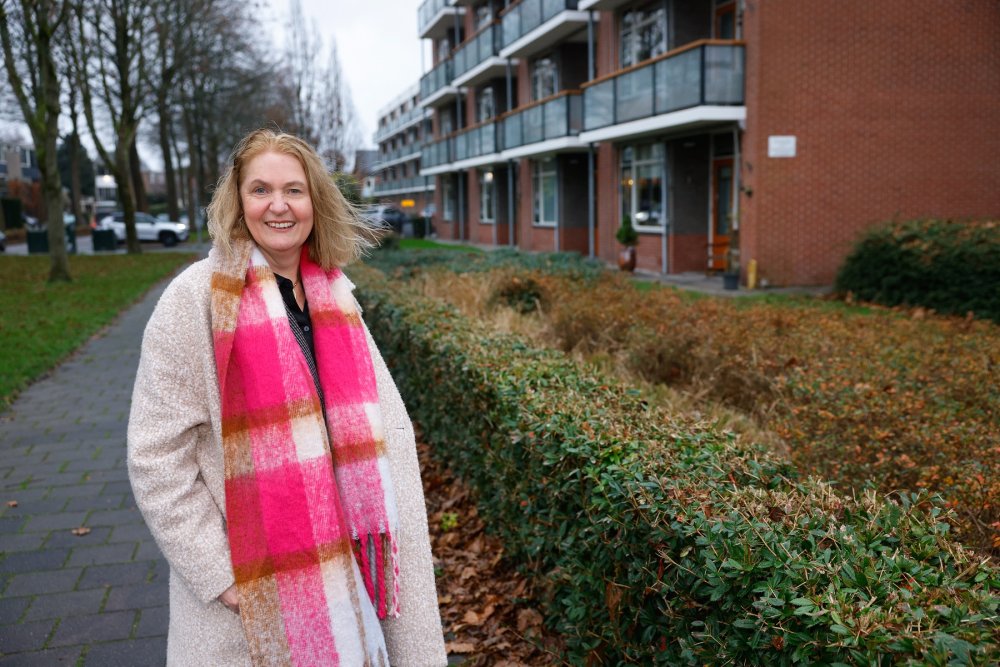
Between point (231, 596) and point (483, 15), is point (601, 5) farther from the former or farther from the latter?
point (231, 596)

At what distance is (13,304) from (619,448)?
1514cm

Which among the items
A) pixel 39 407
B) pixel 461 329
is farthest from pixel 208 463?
pixel 39 407

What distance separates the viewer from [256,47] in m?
34.9

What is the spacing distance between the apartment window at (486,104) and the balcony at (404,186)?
88.8ft

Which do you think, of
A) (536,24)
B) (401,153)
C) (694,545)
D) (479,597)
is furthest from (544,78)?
(401,153)

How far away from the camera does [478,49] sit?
32.7 m

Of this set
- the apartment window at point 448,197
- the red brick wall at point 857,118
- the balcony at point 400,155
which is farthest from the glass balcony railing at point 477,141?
the balcony at point 400,155

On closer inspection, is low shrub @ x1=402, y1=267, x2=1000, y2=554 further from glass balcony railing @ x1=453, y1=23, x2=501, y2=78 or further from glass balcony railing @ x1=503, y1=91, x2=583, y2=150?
glass balcony railing @ x1=453, y1=23, x2=501, y2=78

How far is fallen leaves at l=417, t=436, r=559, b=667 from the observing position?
143 inches

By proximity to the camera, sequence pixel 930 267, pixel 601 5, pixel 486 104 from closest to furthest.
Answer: pixel 930 267 → pixel 601 5 → pixel 486 104

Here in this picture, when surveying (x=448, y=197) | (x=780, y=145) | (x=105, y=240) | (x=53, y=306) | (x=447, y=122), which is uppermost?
(x=447, y=122)

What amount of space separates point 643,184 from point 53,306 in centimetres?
1335

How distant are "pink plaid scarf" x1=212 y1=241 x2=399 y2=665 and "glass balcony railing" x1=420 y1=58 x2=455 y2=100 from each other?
3666cm

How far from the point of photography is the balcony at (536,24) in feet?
77.7
